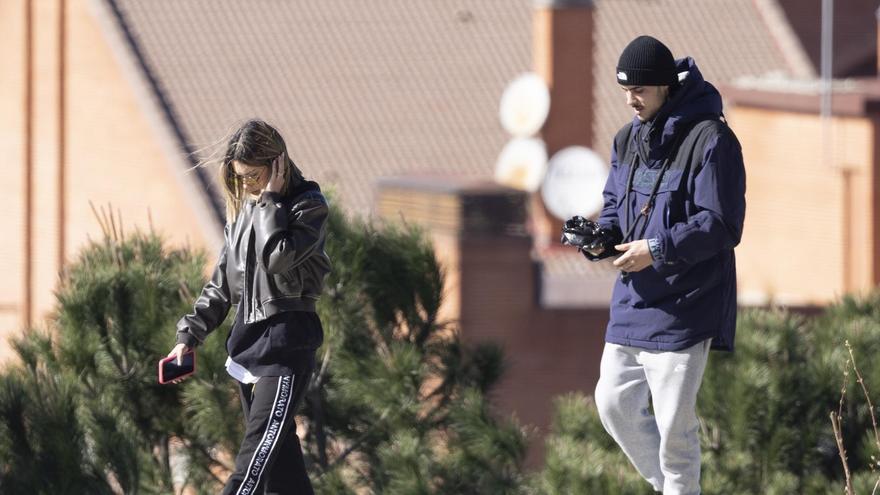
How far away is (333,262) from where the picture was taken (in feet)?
23.3

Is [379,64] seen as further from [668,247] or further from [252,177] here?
[668,247]

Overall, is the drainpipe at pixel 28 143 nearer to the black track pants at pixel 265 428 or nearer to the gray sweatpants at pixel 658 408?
the black track pants at pixel 265 428

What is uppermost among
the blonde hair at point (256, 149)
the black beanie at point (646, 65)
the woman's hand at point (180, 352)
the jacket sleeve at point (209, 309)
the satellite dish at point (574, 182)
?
the blonde hair at point (256, 149)

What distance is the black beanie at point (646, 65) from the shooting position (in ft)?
18.4

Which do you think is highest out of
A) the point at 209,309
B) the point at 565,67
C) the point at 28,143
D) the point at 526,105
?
the point at 209,309

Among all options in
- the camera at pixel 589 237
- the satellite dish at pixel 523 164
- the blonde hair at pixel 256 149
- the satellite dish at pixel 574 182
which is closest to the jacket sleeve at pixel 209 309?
the blonde hair at pixel 256 149

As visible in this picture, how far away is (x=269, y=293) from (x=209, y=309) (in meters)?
0.29

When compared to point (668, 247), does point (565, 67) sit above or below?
below

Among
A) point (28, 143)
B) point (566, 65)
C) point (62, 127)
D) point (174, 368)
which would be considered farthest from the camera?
point (28, 143)

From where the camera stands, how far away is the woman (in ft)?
18.5

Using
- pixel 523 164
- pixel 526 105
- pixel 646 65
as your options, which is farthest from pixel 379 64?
pixel 646 65

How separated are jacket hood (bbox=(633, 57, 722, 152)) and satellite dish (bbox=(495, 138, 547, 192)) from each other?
25.0 meters

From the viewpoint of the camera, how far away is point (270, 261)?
5535mm

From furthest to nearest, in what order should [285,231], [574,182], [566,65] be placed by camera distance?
[566,65] → [574,182] → [285,231]
